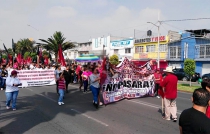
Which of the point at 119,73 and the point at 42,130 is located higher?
the point at 119,73

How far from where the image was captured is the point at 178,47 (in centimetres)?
3572

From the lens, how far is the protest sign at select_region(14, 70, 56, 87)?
13078 millimetres

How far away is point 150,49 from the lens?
40.2 metres

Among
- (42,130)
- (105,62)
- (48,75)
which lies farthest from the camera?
(48,75)

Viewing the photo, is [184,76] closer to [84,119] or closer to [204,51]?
[204,51]

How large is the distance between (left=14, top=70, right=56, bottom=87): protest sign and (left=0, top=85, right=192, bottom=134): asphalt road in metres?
4.02

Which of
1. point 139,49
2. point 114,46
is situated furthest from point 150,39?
point 114,46

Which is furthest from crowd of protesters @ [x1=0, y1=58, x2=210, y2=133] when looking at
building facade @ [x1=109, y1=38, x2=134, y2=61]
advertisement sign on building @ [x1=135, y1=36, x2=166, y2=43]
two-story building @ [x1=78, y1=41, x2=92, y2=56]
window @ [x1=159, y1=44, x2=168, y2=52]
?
two-story building @ [x1=78, y1=41, x2=92, y2=56]

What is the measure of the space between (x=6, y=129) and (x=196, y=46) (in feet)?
109

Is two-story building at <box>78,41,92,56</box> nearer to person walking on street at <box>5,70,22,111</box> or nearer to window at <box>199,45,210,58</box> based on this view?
window at <box>199,45,210,58</box>

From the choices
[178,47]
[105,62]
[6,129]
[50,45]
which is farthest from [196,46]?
[6,129]

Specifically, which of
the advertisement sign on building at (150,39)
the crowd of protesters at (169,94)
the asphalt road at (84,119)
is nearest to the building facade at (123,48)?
the advertisement sign on building at (150,39)

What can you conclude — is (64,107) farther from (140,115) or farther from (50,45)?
(50,45)

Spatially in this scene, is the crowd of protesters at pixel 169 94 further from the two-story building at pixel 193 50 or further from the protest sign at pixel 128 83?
the two-story building at pixel 193 50
